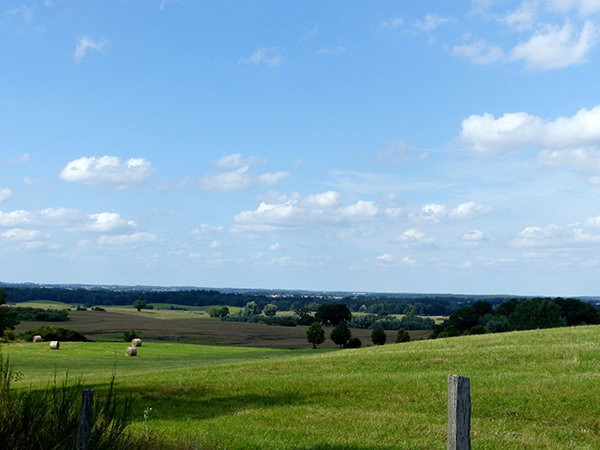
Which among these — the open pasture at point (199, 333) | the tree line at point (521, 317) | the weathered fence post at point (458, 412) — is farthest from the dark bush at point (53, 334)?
the weathered fence post at point (458, 412)

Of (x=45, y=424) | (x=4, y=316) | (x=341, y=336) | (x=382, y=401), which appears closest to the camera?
(x=45, y=424)

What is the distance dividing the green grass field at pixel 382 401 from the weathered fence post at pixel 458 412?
16.2ft

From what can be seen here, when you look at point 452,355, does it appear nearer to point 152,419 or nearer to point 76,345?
point 152,419

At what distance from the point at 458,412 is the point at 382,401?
10.3 metres

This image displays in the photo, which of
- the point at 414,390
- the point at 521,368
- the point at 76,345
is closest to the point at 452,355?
the point at 521,368

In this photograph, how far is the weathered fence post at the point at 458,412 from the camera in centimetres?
712

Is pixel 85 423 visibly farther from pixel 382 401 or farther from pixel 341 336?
pixel 341 336

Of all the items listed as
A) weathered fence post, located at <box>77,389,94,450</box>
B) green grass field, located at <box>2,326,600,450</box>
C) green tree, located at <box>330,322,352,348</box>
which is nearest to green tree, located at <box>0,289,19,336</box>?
green grass field, located at <box>2,326,600,450</box>

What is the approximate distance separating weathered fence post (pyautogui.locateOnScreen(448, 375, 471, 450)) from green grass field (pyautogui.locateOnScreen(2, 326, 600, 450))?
4936 mm

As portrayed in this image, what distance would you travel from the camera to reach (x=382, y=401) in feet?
55.5

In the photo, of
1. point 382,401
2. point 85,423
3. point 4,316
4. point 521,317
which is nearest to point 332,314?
point 521,317

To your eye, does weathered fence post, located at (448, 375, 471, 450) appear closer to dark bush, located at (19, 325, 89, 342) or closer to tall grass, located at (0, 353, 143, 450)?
tall grass, located at (0, 353, 143, 450)

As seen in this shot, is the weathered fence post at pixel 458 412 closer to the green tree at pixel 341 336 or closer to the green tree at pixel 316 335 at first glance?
the green tree at pixel 316 335

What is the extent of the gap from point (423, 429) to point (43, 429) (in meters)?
8.89
